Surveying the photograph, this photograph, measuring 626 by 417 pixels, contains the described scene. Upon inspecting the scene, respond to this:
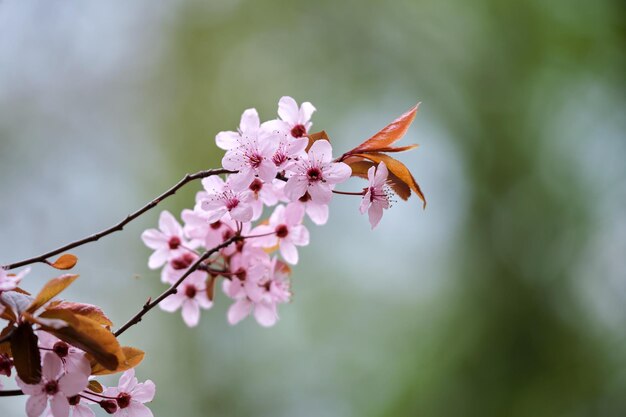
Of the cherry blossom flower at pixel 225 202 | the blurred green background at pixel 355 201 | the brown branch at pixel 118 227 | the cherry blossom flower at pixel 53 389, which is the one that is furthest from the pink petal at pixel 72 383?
the blurred green background at pixel 355 201

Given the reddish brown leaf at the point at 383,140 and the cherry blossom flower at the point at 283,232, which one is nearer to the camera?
the reddish brown leaf at the point at 383,140

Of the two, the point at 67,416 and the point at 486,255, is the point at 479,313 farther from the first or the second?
the point at 67,416

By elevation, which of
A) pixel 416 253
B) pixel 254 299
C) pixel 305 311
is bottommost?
pixel 254 299

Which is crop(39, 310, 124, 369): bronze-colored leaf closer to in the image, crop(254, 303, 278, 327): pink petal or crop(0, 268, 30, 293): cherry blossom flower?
crop(0, 268, 30, 293): cherry blossom flower

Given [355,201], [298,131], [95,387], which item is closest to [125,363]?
[95,387]

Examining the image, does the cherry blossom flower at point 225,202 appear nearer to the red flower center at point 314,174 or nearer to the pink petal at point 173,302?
the red flower center at point 314,174

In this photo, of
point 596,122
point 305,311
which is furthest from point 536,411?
point 596,122

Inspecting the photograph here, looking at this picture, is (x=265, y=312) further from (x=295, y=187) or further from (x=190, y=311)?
(x=295, y=187)
